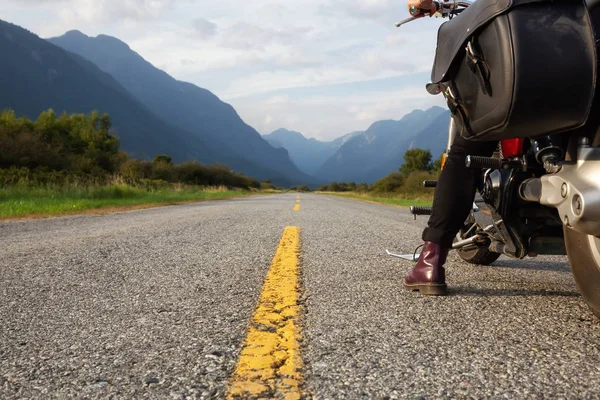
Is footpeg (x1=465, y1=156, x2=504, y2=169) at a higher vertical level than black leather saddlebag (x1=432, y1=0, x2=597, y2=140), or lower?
lower

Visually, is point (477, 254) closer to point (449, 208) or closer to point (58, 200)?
point (449, 208)

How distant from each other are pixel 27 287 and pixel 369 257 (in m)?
2.11

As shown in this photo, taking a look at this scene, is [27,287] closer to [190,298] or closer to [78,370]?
[190,298]

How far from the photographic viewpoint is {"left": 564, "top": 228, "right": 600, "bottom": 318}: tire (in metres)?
1.52

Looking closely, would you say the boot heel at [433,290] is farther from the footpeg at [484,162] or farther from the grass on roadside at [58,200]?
the grass on roadside at [58,200]

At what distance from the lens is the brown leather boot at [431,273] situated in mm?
2027

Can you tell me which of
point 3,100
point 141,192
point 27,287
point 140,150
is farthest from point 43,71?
point 27,287

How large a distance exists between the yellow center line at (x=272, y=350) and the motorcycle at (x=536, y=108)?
0.98 m

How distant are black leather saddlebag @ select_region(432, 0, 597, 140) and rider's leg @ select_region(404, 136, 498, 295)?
493 mm

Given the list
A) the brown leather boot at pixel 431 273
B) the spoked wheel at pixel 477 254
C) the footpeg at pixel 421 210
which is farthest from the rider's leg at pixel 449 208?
the spoked wheel at pixel 477 254

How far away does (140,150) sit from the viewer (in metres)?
137

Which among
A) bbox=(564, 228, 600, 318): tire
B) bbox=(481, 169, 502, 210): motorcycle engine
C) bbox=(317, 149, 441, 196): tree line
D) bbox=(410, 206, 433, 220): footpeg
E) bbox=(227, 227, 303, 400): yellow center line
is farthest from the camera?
bbox=(317, 149, 441, 196): tree line

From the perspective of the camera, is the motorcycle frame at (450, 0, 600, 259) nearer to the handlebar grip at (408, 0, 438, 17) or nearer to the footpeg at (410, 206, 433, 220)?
the footpeg at (410, 206, 433, 220)

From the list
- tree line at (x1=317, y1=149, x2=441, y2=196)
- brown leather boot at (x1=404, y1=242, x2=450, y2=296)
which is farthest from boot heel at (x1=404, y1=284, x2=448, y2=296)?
tree line at (x1=317, y1=149, x2=441, y2=196)
